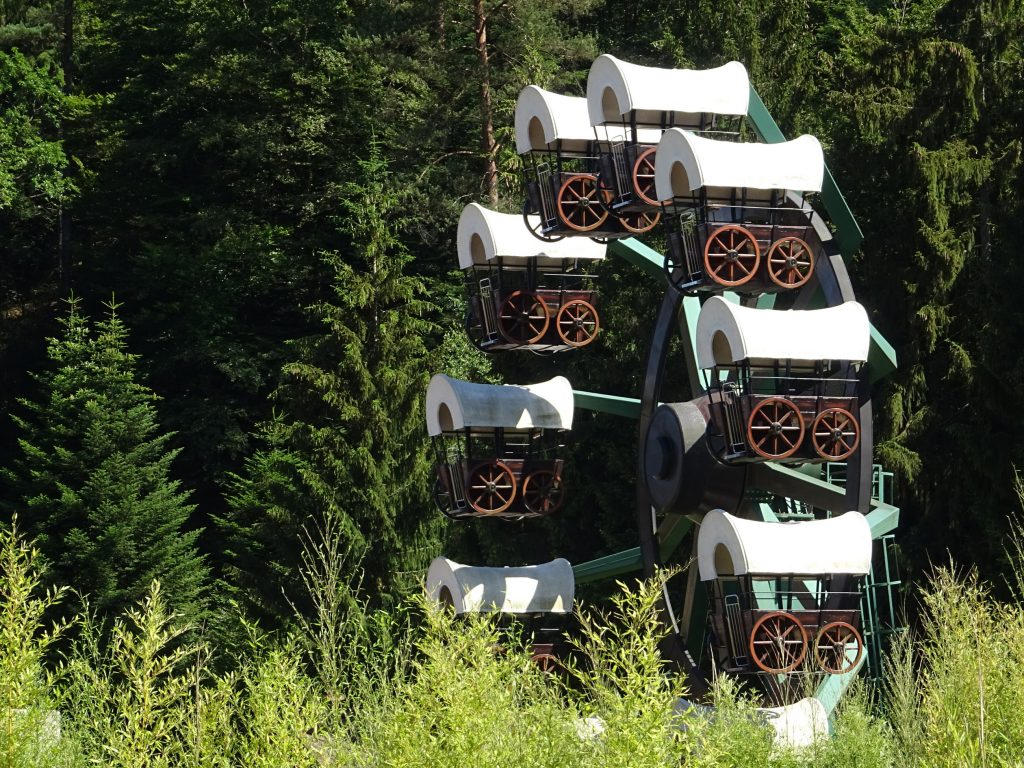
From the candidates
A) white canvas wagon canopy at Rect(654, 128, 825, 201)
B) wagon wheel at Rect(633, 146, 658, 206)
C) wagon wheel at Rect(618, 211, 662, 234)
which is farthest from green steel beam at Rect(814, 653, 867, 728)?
wagon wheel at Rect(618, 211, 662, 234)

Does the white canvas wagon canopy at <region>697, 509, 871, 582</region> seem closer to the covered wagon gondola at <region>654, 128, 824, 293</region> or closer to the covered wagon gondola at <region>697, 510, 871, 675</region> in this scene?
the covered wagon gondola at <region>697, 510, 871, 675</region>

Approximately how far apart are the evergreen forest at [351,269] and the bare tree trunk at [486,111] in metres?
0.10

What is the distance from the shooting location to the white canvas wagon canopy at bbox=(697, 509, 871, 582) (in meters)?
13.2

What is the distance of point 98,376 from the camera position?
102ft

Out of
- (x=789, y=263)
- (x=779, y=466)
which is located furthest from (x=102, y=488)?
(x=789, y=263)

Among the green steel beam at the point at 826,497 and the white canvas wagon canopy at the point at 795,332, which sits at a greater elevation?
the white canvas wagon canopy at the point at 795,332

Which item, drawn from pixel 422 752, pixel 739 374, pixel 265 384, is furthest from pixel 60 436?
pixel 422 752

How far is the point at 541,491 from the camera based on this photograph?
17.6 meters

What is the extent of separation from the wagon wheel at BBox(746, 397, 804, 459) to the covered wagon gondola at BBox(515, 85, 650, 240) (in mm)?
3145

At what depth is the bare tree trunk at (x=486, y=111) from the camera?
30625 millimetres

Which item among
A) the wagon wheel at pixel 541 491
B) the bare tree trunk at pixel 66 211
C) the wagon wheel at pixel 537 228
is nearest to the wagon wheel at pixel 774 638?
the wagon wheel at pixel 541 491

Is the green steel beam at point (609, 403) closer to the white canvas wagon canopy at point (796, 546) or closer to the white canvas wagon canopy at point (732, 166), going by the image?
the white canvas wagon canopy at point (732, 166)

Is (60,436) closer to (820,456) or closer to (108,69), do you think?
(108,69)

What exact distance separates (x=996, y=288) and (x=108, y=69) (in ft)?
77.4
